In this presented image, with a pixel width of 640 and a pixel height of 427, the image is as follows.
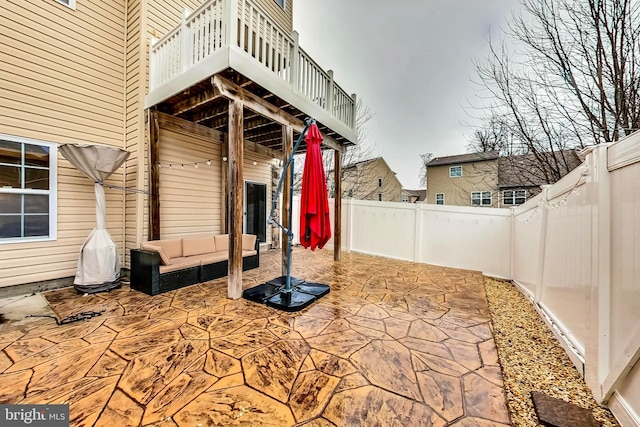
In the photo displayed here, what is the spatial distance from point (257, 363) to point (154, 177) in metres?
4.40

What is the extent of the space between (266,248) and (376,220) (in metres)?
3.67

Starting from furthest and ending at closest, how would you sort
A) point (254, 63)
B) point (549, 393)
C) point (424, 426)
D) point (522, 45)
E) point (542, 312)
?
point (522, 45)
point (254, 63)
point (542, 312)
point (549, 393)
point (424, 426)

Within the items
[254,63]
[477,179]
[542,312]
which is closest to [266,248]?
[254,63]

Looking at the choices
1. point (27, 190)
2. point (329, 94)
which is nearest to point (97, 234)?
→ point (27, 190)

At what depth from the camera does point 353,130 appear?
7117 mm

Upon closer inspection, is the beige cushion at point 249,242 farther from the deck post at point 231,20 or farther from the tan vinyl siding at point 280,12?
the tan vinyl siding at point 280,12

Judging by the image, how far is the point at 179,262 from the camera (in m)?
4.52

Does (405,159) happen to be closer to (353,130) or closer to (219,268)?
(353,130)

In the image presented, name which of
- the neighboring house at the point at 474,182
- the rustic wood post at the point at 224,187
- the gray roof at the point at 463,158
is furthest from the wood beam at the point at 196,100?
the gray roof at the point at 463,158

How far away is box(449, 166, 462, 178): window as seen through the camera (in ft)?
60.0

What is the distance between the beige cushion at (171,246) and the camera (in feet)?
15.8

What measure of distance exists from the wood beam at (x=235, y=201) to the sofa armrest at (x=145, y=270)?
1231 mm

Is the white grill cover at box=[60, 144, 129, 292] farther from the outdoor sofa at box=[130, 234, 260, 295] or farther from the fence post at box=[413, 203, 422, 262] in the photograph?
the fence post at box=[413, 203, 422, 262]

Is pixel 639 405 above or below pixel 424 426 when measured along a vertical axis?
above
